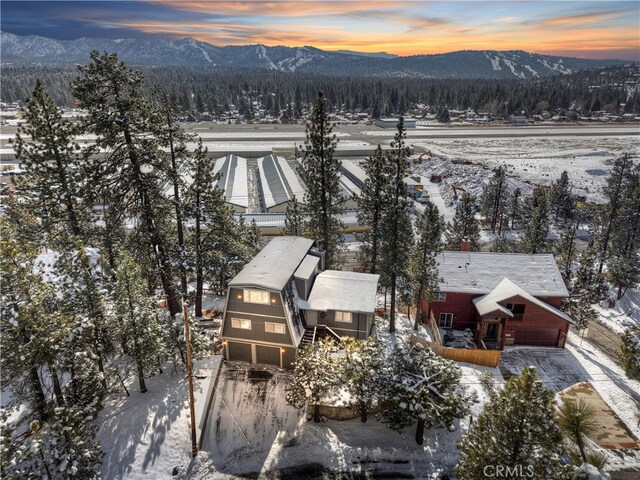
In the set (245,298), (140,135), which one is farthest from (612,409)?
(140,135)

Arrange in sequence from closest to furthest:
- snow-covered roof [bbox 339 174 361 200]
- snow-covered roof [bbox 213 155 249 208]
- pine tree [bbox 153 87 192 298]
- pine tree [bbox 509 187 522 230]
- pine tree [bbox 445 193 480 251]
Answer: pine tree [bbox 153 87 192 298]
pine tree [bbox 445 193 480 251]
pine tree [bbox 509 187 522 230]
snow-covered roof [bbox 339 174 361 200]
snow-covered roof [bbox 213 155 249 208]

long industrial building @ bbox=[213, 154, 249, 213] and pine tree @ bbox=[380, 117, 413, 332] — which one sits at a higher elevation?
pine tree @ bbox=[380, 117, 413, 332]

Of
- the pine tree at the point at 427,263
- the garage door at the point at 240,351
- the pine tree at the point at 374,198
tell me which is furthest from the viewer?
the pine tree at the point at 427,263

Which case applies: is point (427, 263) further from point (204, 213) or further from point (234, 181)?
point (234, 181)

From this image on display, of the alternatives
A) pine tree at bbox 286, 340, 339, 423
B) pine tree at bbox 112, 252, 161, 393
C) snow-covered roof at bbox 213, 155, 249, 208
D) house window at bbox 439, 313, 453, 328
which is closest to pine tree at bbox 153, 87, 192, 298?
pine tree at bbox 112, 252, 161, 393

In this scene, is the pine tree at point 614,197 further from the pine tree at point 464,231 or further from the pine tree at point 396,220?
the pine tree at point 396,220

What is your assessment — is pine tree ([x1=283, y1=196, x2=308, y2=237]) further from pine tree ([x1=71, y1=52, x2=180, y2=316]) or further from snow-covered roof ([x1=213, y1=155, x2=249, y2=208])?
snow-covered roof ([x1=213, y1=155, x2=249, y2=208])

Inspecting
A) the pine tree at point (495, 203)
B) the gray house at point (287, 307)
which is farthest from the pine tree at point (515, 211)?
the gray house at point (287, 307)
